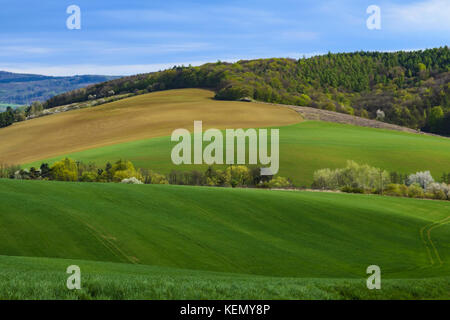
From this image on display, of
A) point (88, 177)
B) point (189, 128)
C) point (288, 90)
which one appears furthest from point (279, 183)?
point (288, 90)

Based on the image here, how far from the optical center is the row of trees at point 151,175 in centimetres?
5828

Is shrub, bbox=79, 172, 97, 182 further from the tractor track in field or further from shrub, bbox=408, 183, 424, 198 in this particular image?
the tractor track in field

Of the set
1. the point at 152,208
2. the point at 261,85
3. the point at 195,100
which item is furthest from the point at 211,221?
the point at 261,85

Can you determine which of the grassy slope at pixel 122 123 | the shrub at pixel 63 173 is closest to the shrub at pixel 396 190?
the shrub at pixel 63 173

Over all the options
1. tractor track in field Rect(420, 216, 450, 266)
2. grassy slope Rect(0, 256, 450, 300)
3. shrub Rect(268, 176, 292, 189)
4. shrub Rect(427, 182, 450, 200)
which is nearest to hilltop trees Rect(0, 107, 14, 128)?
shrub Rect(268, 176, 292, 189)

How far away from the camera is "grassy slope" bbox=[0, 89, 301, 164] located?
85.1 metres

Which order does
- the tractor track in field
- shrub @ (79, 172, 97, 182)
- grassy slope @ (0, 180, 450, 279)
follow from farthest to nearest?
shrub @ (79, 172, 97, 182)
the tractor track in field
grassy slope @ (0, 180, 450, 279)

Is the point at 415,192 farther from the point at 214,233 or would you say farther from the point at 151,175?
the point at 214,233

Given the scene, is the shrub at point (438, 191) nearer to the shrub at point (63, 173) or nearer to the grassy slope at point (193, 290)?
the shrub at point (63, 173)

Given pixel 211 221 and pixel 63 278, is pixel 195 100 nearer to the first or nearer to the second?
pixel 211 221

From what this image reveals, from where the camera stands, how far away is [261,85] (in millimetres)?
135375

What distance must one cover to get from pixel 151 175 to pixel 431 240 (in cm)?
3252

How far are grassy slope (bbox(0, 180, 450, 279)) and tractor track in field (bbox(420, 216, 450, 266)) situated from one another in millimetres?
350

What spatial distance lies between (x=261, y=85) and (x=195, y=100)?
Result: 2296cm
